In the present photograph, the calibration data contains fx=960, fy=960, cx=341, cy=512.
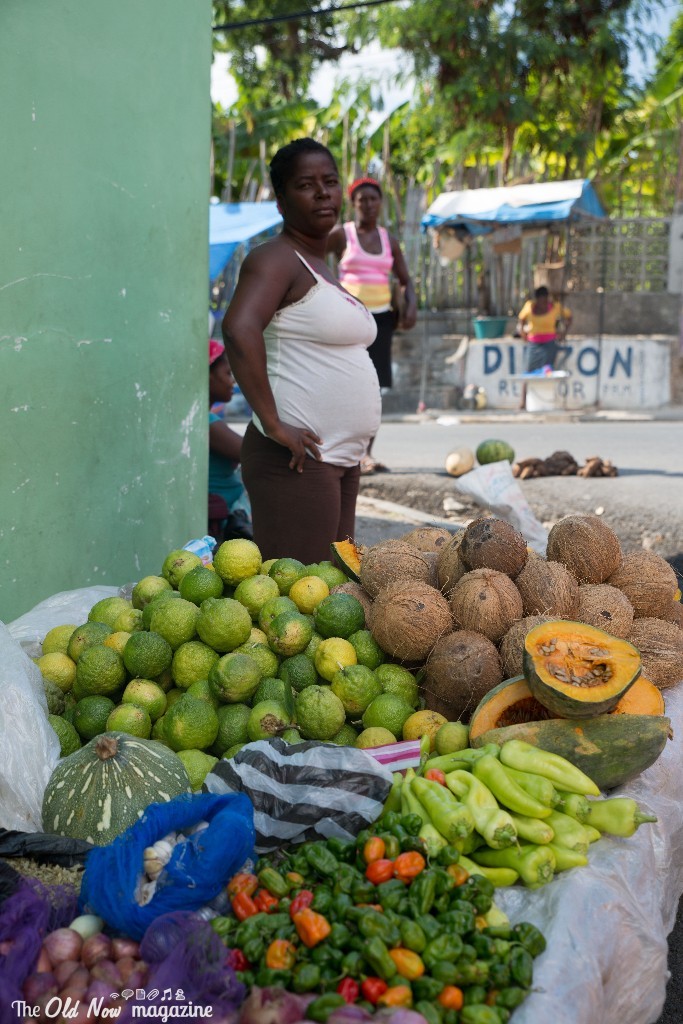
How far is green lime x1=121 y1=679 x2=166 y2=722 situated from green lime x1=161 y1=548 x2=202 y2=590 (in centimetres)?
54

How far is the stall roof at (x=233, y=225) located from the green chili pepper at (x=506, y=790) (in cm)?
1130

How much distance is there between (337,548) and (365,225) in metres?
5.90

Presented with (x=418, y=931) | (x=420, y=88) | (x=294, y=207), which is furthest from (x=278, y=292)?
(x=420, y=88)

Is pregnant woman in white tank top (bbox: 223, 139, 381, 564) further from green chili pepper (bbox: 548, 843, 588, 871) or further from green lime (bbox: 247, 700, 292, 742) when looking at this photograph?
green chili pepper (bbox: 548, 843, 588, 871)

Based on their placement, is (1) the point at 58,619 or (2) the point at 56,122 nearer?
(1) the point at 58,619

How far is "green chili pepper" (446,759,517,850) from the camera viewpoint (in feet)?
7.01

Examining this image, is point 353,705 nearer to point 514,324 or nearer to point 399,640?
point 399,640

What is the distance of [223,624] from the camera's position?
2.91 m

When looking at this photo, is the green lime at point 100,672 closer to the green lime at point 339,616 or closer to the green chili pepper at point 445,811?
the green lime at point 339,616

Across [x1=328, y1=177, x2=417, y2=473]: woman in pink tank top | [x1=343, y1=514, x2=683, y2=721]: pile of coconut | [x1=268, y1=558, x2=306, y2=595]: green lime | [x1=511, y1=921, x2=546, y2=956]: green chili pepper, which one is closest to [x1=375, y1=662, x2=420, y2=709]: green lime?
[x1=343, y1=514, x2=683, y2=721]: pile of coconut

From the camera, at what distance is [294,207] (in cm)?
404

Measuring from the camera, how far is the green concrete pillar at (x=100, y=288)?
3.89 meters

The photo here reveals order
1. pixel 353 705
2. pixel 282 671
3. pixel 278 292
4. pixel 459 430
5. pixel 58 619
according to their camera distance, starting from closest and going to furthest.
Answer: pixel 353 705 → pixel 282 671 → pixel 58 619 → pixel 278 292 → pixel 459 430

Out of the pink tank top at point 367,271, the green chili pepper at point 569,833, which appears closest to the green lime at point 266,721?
the green chili pepper at point 569,833
